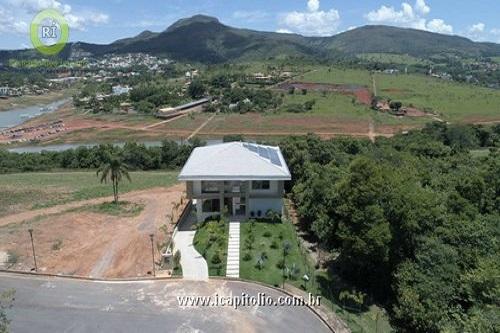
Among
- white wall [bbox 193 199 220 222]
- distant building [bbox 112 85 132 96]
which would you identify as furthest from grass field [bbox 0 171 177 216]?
distant building [bbox 112 85 132 96]

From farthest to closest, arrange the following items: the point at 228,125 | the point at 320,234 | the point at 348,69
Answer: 1. the point at 348,69
2. the point at 228,125
3. the point at 320,234

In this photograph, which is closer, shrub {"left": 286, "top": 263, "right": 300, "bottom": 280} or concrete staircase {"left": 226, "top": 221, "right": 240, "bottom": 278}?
shrub {"left": 286, "top": 263, "right": 300, "bottom": 280}

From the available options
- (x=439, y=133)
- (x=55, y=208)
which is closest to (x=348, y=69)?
(x=439, y=133)

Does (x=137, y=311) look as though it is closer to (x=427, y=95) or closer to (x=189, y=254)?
(x=189, y=254)

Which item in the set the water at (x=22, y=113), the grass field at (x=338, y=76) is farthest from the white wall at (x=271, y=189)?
the grass field at (x=338, y=76)

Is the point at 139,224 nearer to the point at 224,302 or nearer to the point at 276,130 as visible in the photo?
the point at 224,302

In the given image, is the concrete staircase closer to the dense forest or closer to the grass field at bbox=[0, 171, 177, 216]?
the dense forest
